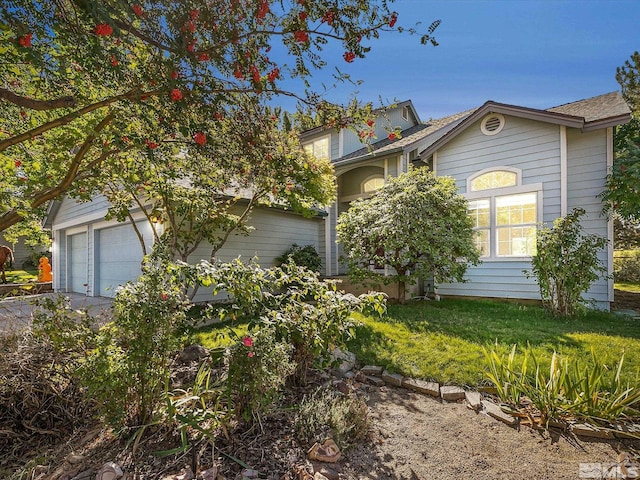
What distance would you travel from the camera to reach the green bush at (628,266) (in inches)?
458

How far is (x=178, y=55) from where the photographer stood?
2289 millimetres

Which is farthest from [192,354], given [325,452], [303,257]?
[303,257]

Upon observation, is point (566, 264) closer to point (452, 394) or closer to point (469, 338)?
point (469, 338)

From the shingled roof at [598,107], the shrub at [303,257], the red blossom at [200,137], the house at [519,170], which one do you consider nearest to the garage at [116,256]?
the shrub at [303,257]

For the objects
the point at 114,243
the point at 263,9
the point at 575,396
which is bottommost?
the point at 575,396

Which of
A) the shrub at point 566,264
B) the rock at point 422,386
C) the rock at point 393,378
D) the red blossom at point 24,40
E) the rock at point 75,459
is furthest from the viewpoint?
the shrub at point 566,264

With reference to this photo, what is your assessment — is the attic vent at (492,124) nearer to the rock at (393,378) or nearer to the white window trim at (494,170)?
the white window trim at (494,170)

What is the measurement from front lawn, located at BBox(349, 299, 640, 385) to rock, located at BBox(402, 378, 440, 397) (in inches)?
4.5

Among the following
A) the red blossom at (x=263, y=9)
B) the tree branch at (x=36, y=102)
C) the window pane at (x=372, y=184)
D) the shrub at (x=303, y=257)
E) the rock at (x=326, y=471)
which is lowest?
the rock at (x=326, y=471)

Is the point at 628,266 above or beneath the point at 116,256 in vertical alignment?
beneath

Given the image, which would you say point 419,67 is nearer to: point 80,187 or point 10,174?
point 80,187

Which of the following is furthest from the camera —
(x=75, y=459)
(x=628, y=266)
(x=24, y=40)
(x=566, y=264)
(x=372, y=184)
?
(x=628, y=266)

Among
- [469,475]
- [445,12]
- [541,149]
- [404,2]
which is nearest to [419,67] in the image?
[445,12]

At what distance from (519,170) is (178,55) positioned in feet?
26.1
